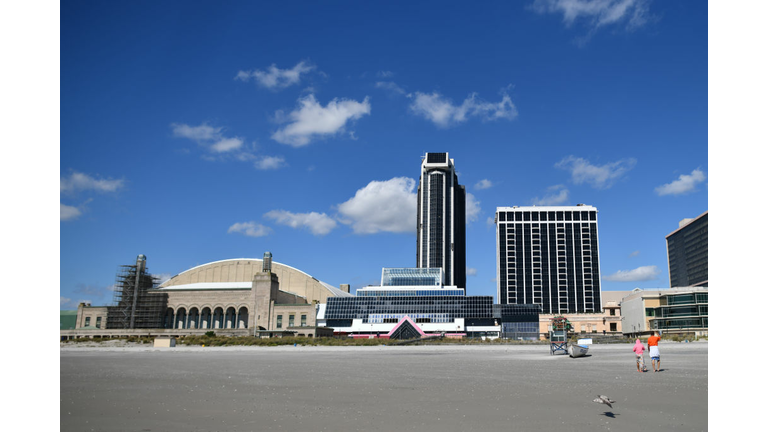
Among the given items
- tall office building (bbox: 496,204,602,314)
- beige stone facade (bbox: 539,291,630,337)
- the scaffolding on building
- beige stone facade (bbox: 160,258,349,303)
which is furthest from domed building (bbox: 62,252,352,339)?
tall office building (bbox: 496,204,602,314)

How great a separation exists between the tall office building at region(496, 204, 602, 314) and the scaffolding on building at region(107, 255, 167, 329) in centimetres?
12139

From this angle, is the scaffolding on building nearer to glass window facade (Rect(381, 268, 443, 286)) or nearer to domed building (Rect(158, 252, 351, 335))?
domed building (Rect(158, 252, 351, 335))

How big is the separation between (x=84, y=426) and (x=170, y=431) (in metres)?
2.18

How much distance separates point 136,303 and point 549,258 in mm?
138604

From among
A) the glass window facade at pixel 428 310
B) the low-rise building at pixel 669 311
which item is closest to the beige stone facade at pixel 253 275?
the glass window facade at pixel 428 310

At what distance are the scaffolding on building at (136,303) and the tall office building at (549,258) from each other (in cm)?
12139

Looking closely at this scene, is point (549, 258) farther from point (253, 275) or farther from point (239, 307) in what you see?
point (239, 307)

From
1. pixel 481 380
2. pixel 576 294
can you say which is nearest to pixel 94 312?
pixel 481 380

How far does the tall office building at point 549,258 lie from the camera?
18612cm

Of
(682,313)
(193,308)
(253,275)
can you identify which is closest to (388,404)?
(682,313)

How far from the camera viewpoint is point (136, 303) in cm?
11438

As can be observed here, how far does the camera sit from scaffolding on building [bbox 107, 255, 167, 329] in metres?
113

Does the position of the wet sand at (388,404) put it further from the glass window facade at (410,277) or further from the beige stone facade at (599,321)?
the glass window facade at (410,277)
